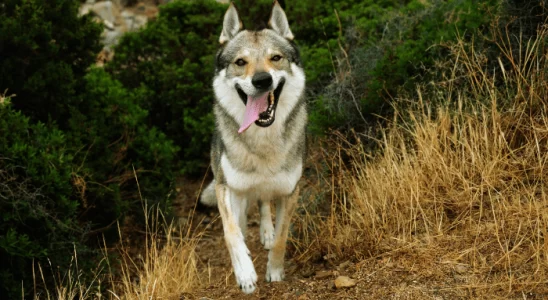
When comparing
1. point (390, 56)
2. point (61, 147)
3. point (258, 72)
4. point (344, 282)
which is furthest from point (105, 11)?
point (344, 282)

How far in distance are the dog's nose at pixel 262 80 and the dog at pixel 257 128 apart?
0.01 meters

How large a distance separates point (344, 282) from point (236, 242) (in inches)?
36.0

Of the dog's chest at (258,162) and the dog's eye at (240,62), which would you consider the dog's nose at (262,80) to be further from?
the dog's chest at (258,162)

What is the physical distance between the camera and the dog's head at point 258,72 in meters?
5.06

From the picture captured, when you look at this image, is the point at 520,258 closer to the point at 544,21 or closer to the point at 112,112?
the point at 544,21

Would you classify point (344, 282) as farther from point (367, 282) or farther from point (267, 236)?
point (267, 236)

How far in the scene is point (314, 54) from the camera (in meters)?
8.41

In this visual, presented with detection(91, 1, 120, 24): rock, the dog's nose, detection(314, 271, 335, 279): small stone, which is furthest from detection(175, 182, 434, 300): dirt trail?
detection(91, 1, 120, 24): rock

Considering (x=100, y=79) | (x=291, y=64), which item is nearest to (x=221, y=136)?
(x=291, y=64)

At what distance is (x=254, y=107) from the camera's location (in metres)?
5.12

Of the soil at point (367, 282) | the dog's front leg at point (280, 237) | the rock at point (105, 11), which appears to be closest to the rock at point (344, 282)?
the soil at point (367, 282)

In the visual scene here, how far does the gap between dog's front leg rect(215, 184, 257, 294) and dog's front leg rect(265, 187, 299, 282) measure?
1.21 feet

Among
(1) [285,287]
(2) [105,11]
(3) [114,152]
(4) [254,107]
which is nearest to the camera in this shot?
(4) [254,107]

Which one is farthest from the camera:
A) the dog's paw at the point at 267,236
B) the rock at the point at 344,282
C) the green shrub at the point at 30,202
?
the dog's paw at the point at 267,236
